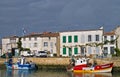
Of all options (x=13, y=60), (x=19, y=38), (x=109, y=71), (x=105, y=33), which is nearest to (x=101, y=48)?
(x=105, y=33)

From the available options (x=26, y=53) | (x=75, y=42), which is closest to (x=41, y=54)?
(x=26, y=53)

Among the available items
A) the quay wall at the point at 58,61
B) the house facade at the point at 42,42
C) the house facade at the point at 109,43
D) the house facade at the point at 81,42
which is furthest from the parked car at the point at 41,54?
the house facade at the point at 109,43

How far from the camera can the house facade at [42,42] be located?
3297 inches

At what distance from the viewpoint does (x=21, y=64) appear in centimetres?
7594

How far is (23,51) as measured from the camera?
278ft

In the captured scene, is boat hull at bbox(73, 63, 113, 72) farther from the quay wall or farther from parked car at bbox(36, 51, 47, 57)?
parked car at bbox(36, 51, 47, 57)

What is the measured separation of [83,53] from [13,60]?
1217 centimetres

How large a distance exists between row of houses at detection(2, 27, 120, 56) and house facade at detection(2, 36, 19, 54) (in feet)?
12.7

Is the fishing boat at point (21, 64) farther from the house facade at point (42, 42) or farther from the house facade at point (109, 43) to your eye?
the house facade at point (109, 43)

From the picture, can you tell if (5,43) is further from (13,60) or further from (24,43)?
(13,60)

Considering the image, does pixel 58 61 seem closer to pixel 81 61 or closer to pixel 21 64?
pixel 81 61

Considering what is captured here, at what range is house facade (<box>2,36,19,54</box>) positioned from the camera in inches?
3570

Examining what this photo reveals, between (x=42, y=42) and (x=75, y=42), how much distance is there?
993 centimetres

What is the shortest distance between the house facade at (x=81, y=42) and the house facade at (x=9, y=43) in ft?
48.9
